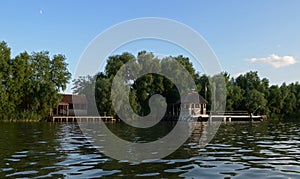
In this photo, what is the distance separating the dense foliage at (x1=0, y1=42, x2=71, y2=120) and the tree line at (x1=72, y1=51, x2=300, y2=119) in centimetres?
812

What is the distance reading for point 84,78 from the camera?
70.0m

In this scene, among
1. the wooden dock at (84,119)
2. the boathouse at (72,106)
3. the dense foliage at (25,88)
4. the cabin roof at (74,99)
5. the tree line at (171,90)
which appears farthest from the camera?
the cabin roof at (74,99)

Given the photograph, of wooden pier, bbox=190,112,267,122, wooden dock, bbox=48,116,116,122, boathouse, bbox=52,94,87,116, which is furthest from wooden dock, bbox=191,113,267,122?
boathouse, bbox=52,94,87,116

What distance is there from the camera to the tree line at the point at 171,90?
5949 cm

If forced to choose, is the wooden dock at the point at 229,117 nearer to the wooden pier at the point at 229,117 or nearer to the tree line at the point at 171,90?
the wooden pier at the point at 229,117

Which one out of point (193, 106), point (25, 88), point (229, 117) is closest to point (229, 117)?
point (229, 117)

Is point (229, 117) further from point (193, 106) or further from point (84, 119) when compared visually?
point (84, 119)

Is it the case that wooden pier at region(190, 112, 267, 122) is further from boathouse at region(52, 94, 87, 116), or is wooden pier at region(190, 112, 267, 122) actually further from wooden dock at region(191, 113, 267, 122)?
boathouse at region(52, 94, 87, 116)

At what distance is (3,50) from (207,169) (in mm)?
54257

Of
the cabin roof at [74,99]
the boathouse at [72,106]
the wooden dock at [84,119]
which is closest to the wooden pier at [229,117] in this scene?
the wooden dock at [84,119]

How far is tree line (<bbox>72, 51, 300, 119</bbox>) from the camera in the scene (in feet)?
195

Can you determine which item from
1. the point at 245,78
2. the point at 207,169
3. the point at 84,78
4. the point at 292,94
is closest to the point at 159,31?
the point at 207,169

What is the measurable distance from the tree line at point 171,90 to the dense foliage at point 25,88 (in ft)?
26.6

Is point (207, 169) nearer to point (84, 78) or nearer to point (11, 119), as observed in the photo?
point (11, 119)
